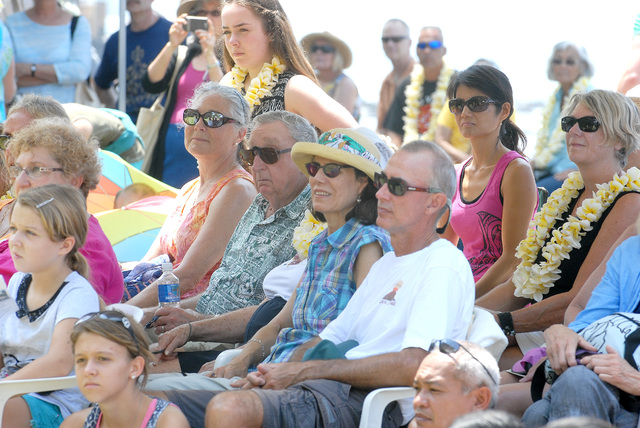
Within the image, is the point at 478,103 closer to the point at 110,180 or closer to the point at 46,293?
the point at 46,293

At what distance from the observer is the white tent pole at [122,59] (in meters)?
7.09

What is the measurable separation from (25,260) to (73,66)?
14.5 feet

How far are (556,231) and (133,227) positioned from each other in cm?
289

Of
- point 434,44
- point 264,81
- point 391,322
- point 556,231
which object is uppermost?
point 264,81

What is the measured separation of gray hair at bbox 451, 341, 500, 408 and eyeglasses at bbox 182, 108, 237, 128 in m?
2.19

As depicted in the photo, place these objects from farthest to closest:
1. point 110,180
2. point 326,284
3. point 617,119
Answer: point 110,180 < point 617,119 < point 326,284

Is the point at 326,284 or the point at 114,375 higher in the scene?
the point at 326,284

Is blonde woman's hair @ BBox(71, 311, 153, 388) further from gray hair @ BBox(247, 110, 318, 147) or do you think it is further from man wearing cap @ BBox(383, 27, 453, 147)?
man wearing cap @ BBox(383, 27, 453, 147)

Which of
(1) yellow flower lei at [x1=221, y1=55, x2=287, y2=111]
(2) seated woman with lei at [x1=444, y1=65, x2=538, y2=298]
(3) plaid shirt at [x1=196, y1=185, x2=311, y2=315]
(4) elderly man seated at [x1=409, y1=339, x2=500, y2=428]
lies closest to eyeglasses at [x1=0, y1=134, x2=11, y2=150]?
(1) yellow flower lei at [x1=221, y1=55, x2=287, y2=111]

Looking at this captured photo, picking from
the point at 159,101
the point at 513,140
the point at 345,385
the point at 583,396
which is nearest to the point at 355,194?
the point at 345,385

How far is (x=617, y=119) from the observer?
11.4 feet

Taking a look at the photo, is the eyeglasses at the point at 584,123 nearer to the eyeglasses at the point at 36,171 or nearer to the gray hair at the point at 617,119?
the gray hair at the point at 617,119

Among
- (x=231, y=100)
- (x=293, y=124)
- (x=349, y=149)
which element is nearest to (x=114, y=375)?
(x=349, y=149)

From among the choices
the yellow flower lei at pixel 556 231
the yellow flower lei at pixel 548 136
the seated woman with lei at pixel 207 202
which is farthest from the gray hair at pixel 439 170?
the yellow flower lei at pixel 548 136
